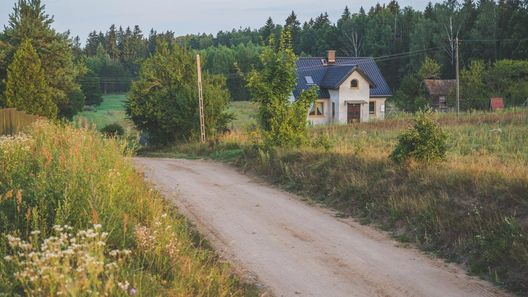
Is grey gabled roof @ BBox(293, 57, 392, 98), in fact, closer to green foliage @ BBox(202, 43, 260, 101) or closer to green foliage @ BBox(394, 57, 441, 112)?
green foliage @ BBox(394, 57, 441, 112)

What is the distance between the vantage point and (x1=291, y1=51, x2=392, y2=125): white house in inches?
1895

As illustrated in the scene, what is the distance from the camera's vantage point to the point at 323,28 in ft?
352

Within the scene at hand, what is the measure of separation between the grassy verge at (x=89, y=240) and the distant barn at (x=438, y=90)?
54012mm

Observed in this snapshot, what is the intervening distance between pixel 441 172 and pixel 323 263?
12.7 ft

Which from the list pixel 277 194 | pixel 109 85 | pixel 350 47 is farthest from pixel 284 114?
pixel 109 85

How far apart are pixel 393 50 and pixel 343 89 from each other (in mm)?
43639

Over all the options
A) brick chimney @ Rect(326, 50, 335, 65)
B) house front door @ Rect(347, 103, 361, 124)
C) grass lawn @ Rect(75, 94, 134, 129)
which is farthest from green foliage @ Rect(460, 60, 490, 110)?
grass lawn @ Rect(75, 94, 134, 129)

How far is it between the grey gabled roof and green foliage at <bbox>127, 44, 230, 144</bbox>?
15.5 metres

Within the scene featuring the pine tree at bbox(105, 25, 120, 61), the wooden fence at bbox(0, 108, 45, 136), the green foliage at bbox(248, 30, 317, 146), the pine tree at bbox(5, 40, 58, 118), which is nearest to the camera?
the green foliage at bbox(248, 30, 317, 146)

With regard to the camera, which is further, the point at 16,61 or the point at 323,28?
the point at 323,28

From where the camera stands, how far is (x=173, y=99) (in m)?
32.5

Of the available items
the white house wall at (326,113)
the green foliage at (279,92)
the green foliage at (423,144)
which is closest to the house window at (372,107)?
the white house wall at (326,113)

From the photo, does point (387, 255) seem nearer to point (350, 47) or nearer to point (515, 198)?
point (515, 198)

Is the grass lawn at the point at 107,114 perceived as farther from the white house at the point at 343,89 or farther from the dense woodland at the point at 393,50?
the white house at the point at 343,89
